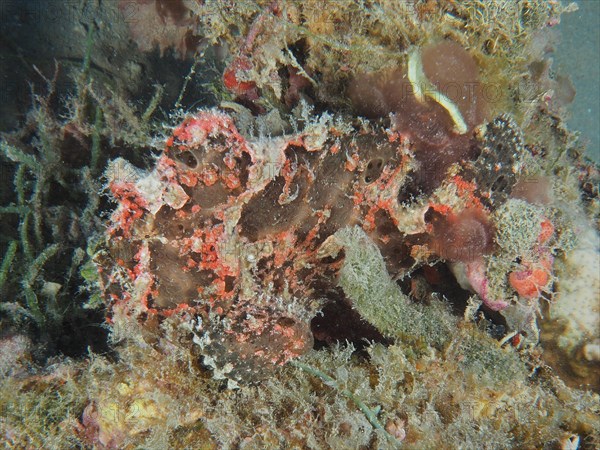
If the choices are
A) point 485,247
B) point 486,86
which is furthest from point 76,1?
point 485,247

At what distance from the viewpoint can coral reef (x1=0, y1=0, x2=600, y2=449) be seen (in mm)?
2404

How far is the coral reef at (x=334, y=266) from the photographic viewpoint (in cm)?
240

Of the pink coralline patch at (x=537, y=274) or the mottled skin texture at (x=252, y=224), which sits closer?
the mottled skin texture at (x=252, y=224)

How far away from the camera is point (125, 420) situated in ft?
7.96

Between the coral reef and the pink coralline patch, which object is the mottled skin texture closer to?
the coral reef

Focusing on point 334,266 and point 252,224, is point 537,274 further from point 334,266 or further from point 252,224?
point 252,224

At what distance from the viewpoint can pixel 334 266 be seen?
2914 millimetres

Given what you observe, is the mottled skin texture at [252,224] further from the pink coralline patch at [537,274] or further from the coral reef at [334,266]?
the pink coralline patch at [537,274]

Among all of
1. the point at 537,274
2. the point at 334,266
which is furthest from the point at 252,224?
the point at 537,274

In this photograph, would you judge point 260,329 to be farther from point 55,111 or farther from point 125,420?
point 55,111

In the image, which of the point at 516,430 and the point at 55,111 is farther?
the point at 55,111

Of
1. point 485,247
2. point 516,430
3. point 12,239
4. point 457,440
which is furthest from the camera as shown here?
point 12,239

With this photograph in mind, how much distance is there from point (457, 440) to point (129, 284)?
2.32 metres

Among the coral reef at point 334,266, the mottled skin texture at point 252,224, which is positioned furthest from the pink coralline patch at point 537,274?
the mottled skin texture at point 252,224
